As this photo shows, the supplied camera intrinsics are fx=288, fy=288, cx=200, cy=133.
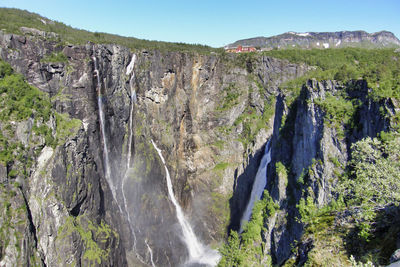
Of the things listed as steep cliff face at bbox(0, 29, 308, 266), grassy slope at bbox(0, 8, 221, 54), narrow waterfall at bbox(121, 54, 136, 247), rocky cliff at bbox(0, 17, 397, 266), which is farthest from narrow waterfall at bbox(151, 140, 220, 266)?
grassy slope at bbox(0, 8, 221, 54)

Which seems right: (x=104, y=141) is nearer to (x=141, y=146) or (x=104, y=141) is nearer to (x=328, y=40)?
(x=141, y=146)

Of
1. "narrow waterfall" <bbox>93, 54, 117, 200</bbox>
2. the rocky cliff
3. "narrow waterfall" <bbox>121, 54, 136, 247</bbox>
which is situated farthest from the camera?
"narrow waterfall" <bbox>121, 54, 136, 247</bbox>

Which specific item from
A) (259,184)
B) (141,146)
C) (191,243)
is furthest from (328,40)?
(191,243)

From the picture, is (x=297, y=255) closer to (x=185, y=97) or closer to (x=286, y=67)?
(x=185, y=97)

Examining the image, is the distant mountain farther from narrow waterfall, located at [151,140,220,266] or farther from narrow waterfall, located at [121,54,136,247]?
narrow waterfall, located at [151,140,220,266]

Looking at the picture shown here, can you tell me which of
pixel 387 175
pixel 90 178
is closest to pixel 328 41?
pixel 90 178

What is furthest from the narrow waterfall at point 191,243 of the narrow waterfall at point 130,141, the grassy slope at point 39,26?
the grassy slope at point 39,26
